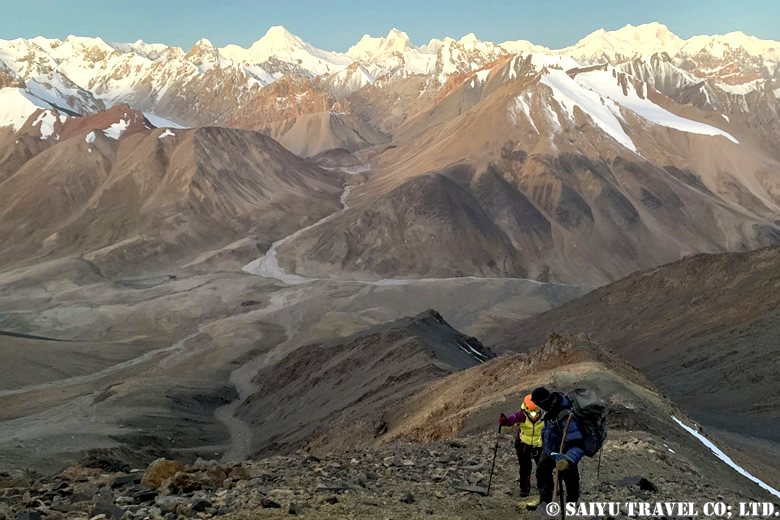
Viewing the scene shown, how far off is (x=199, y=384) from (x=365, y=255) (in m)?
75.5

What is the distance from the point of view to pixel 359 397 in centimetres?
4288

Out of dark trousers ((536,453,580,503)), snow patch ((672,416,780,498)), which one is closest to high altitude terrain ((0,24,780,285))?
snow patch ((672,416,780,498))

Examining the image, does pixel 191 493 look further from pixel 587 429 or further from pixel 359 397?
pixel 359 397

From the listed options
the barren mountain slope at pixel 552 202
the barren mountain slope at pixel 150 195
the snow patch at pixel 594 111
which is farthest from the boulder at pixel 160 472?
the snow patch at pixel 594 111

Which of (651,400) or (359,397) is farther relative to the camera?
(359,397)

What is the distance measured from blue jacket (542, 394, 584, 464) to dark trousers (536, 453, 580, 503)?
250 mm

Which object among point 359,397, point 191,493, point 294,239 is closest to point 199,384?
point 359,397

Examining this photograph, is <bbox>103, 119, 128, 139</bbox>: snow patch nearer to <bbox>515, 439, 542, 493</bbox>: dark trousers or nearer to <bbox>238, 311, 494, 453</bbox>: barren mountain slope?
<bbox>238, 311, 494, 453</bbox>: barren mountain slope

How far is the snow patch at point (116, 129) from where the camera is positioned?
189262 millimetres

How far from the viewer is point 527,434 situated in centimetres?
1154

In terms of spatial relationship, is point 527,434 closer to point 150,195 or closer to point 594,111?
point 150,195

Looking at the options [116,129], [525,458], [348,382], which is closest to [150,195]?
[116,129]

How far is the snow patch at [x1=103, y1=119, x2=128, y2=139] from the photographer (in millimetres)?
189262

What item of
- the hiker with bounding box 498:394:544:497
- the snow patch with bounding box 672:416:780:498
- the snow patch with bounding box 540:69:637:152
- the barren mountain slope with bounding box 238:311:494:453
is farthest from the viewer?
the snow patch with bounding box 540:69:637:152
